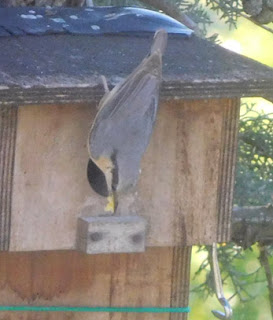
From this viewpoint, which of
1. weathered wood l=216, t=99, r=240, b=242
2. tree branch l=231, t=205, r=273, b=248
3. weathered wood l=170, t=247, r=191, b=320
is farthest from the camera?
tree branch l=231, t=205, r=273, b=248

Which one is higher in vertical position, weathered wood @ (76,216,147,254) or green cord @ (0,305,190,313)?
weathered wood @ (76,216,147,254)

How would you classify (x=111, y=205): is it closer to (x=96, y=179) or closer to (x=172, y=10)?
(x=96, y=179)

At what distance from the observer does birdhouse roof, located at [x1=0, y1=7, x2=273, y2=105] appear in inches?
66.7

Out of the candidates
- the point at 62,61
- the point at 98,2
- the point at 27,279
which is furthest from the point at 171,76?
the point at 98,2

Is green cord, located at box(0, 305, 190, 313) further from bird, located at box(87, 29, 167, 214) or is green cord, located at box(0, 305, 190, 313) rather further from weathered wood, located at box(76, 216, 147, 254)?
bird, located at box(87, 29, 167, 214)

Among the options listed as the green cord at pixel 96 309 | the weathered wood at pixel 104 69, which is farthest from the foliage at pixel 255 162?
the weathered wood at pixel 104 69

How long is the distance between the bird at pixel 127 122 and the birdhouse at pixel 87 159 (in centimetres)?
5

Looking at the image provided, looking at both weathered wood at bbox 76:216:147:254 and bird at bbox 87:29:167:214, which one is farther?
weathered wood at bbox 76:216:147:254

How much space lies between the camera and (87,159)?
1848mm

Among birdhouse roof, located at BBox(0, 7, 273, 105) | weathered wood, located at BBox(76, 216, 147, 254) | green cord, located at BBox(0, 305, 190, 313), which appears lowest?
green cord, located at BBox(0, 305, 190, 313)

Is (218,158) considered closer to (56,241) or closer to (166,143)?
(166,143)

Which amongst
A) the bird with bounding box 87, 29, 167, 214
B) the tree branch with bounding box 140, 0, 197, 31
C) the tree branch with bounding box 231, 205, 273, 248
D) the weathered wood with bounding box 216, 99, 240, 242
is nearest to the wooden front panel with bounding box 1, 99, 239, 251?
the weathered wood with bounding box 216, 99, 240, 242

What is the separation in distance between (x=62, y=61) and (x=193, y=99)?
235 mm

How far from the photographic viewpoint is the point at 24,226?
182cm
